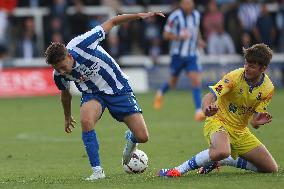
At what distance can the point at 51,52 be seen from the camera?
1006cm

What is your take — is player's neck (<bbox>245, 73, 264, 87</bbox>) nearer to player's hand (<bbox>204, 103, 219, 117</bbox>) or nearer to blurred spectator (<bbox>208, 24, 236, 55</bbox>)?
player's hand (<bbox>204, 103, 219, 117</bbox>)

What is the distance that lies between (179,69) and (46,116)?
3.01m

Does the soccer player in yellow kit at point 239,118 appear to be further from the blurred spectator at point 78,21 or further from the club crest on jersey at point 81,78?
the blurred spectator at point 78,21

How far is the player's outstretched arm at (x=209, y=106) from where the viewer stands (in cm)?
943

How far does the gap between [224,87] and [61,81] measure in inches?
74.2

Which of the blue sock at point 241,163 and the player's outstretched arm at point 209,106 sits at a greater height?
the player's outstretched arm at point 209,106

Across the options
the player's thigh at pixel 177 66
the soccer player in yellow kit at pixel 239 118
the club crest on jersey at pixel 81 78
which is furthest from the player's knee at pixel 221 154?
the player's thigh at pixel 177 66

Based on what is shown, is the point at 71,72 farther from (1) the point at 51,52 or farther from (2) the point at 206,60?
(2) the point at 206,60

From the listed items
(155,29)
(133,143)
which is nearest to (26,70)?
(155,29)

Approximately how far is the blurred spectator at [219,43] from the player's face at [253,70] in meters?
16.8

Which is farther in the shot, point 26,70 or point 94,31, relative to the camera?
point 26,70

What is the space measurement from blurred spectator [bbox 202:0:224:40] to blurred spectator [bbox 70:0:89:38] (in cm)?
345

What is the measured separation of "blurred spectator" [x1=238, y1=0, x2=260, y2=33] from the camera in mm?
27156

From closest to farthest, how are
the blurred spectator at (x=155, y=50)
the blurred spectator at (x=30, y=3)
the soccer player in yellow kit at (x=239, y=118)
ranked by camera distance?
the soccer player in yellow kit at (x=239, y=118)
the blurred spectator at (x=155, y=50)
the blurred spectator at (x=30, y=3)
